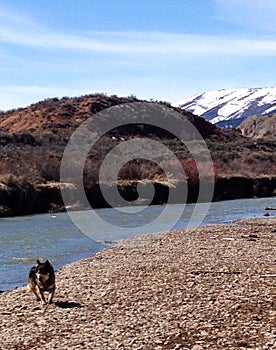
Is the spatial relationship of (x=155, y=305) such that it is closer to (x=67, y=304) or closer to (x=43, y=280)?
(x=67, y=304)

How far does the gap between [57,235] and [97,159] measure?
27.4 metres

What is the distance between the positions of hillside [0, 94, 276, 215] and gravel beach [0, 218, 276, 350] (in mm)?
22442

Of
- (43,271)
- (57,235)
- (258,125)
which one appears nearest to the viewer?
(43,271)

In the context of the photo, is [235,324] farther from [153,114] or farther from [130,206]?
[153,114]

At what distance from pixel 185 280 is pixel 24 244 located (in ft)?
36.1

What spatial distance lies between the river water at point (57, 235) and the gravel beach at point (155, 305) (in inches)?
74.4

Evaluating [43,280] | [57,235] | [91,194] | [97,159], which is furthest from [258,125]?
[43,280]

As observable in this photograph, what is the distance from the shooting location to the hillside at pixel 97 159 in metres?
41.4

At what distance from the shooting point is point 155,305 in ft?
37.7

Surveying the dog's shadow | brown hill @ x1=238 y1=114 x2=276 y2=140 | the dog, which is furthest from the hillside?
brown hill @ x1=238 y1=114 x2=276 y2=140

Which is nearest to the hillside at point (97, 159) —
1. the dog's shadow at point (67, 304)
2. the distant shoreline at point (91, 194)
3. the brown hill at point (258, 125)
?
the distant shoreline at point (91, 194)

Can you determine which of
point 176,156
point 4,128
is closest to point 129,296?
point 176,156

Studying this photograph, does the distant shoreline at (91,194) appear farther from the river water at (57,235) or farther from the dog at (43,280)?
the dog at (43,280)

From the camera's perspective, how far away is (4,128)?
81688mm
